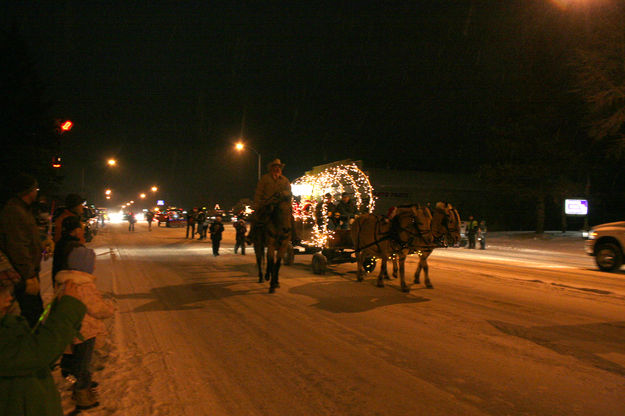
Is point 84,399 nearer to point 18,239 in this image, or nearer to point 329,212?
point 18,239

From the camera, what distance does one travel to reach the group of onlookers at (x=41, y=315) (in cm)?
233

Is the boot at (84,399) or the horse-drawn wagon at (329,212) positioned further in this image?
the horse-drawn wagon at (329,212)

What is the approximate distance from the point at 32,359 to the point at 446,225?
973 centimetres

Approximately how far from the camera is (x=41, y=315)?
4469mm

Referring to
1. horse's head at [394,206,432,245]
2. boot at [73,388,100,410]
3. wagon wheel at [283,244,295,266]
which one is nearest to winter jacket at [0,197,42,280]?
boot at [73,388,100,410]

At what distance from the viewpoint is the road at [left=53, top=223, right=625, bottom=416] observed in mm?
4398

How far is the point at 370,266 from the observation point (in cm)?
1329

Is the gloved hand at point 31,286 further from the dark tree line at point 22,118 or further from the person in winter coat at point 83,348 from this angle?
the dark tree line at point 22,118

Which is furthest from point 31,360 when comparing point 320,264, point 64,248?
point 320,264

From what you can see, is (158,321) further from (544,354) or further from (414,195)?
(414,195)

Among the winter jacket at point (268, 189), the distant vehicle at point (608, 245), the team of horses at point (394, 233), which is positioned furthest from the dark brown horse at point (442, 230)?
the distant vehicle at point (608, 245)

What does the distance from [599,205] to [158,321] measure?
46956mm

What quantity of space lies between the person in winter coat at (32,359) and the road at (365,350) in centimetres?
192

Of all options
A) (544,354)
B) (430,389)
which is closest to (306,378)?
(430,389)
